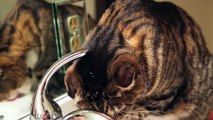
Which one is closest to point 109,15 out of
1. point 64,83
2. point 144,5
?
point 144,5

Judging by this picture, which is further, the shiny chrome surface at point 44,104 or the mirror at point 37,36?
the mirror at point 37,36

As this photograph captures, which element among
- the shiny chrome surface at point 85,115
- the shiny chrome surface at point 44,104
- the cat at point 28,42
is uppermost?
the cat at point 28,42

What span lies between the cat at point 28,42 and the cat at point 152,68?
0.12m

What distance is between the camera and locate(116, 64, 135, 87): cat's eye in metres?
0.75

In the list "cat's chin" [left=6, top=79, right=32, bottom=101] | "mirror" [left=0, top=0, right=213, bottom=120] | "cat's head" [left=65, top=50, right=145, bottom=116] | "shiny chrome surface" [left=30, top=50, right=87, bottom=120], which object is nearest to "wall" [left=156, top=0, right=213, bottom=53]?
"mirror" [left=0, top=0, right=213, bottom=120]

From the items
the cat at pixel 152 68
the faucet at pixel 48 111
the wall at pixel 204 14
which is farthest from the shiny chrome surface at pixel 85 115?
the wall at pixel 204 14

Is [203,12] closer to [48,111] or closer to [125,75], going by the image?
[125,75]

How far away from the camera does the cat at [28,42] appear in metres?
0.78

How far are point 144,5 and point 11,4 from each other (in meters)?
0.31

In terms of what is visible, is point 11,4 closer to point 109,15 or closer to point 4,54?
point 4,54

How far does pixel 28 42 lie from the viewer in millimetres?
824

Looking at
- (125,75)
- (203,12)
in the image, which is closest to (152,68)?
(125,75)

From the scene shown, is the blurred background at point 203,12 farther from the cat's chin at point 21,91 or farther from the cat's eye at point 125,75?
the cat's chin at point 21,91

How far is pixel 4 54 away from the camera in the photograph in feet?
2.55
